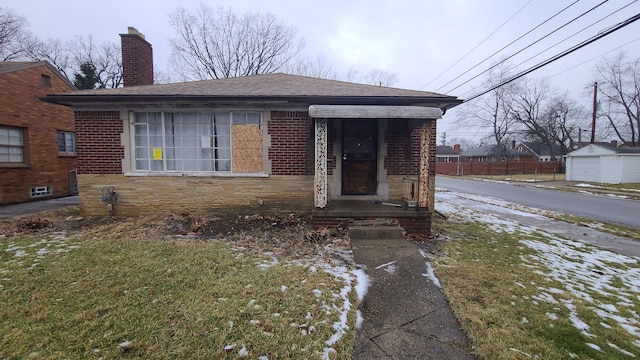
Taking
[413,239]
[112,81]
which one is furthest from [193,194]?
[112,81]

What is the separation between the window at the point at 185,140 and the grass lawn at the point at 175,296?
2212 mm

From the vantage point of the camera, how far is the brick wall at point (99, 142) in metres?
7.23

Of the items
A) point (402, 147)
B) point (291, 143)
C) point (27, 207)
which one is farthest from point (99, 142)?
point (402, 147)

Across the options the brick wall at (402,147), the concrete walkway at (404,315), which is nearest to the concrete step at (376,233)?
the concrete walkway at (404,315)

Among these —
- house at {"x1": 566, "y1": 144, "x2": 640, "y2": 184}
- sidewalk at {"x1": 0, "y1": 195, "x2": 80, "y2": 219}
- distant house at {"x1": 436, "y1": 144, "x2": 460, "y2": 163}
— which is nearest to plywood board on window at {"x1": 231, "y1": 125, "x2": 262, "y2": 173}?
sidewalk at {"x1": 0, "y1": 195, "x2": 80, "y2": 219}

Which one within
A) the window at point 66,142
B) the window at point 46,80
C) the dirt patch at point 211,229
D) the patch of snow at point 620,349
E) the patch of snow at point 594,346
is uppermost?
the window at point 46,80

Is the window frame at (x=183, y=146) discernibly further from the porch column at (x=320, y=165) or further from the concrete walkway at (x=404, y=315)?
the concrete walkway at (x=404, y=315)

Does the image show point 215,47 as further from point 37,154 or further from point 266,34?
point 37,154

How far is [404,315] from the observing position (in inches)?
126

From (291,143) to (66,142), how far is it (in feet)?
36.2

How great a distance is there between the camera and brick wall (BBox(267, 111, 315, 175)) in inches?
286

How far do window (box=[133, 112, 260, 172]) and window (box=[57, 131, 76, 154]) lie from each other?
7490mm

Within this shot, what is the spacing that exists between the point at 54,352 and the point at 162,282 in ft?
4.36

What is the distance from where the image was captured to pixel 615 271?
4715 millimetres
